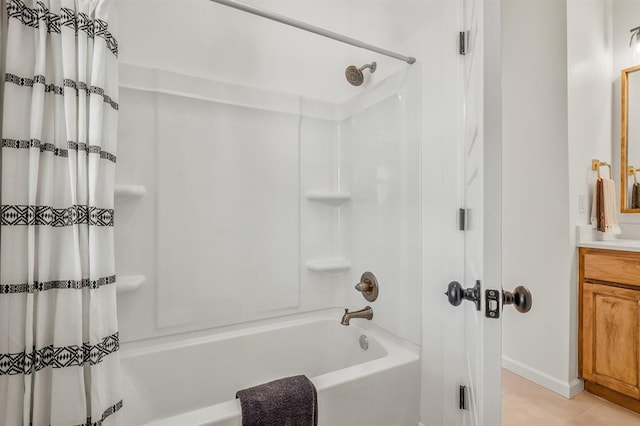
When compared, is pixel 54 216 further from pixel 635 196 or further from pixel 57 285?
pixel 635 196

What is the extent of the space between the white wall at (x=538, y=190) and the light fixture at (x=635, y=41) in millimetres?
736

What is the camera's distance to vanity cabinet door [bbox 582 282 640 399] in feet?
5.64

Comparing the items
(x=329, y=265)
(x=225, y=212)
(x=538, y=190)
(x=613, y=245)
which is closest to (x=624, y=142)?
(x=538, y=190)

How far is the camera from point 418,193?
1.50m

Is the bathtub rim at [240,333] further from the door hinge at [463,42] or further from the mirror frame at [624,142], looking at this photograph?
the mirror frame at [624,142]

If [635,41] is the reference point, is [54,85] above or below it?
below

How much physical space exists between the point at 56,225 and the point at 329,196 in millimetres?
1373

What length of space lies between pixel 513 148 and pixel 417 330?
64.8 inches

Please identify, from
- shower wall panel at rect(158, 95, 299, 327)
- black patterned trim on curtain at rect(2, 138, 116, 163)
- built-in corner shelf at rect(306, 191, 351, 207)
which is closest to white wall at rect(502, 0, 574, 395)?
built-in corner shelf at rect(306, 191, 351, 207)

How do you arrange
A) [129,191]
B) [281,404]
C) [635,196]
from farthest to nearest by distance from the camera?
[635,196]
[129,191]
[281,404]

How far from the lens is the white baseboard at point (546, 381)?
1.94 m

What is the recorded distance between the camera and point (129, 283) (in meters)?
1.43

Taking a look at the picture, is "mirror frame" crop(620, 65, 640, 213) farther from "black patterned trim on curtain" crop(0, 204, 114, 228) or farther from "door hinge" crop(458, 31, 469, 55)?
"black patterned trim on curtain" crop(0, 204, 114, 228)

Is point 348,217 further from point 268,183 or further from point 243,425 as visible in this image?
point 243,425
